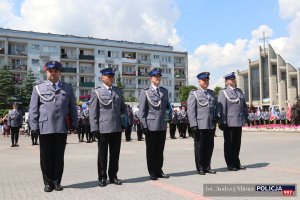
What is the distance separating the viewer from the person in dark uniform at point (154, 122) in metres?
8.38

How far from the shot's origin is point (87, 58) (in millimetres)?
78625

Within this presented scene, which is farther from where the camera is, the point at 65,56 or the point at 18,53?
the point at 65,56

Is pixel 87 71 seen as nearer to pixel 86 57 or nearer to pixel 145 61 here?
pixel 86 57

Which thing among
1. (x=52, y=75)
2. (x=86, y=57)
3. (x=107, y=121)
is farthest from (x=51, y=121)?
(x=86, y=57)

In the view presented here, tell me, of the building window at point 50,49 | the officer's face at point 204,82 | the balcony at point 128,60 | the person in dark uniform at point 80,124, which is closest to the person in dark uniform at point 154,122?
the officer's face at point 204,82

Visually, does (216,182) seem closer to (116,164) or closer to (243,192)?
(243,192)

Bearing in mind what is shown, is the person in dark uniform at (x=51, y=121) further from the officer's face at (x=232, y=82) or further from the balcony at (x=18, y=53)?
the balcony at (x=18, y=53)

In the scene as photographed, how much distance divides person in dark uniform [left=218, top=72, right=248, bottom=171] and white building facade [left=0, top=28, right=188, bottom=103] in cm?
6448

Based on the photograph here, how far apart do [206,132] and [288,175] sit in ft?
6.13

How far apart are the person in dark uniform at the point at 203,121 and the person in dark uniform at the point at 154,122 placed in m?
0.80

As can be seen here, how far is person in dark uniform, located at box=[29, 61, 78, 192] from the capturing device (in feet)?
24.1

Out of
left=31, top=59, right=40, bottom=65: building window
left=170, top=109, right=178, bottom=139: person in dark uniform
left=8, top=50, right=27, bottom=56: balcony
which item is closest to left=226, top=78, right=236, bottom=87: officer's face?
left=170, top=109, right=178, bottom=139: person in dark uniform

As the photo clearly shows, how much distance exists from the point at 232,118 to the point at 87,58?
70912 millimetres

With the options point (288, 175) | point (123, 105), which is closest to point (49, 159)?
point (123, 105)
